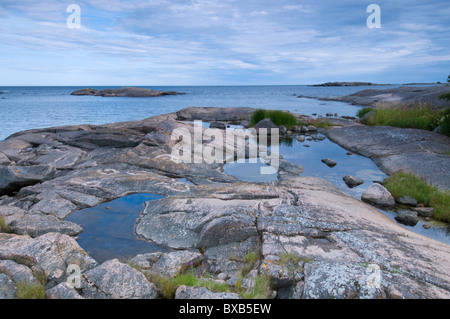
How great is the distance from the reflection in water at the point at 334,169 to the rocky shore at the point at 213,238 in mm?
917

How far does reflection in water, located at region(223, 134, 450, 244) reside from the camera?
7832mm

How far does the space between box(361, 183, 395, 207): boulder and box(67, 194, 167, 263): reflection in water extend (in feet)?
20.9

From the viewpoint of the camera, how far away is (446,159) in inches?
462

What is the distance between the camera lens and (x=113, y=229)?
707 centimetres

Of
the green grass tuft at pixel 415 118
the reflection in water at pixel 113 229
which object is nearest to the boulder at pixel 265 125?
the green grass tuft at pixel 415 118

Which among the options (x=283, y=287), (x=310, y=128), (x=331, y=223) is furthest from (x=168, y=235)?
(x=310, y=128)

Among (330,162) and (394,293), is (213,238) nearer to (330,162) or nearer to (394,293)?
(394,293)

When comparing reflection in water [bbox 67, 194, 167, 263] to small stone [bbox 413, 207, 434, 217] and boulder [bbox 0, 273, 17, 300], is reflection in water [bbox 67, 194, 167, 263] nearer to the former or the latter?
boulder [bbox 0, 273, 17, 300]

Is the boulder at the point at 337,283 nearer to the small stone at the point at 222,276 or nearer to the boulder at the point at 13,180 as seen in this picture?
the small stone at the point at 222,276

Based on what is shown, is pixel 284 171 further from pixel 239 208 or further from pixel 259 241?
pixel 259 241

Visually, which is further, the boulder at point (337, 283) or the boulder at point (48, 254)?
the boulder at point (48, 254)

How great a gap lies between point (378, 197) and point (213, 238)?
19.1 feet

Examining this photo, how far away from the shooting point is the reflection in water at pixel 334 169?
7832 mm

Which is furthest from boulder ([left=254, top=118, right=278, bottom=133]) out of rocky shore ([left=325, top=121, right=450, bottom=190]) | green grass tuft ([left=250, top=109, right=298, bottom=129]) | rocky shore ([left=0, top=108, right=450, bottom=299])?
rocky shore ([left=0, top=108, right=450, bottom=299])
